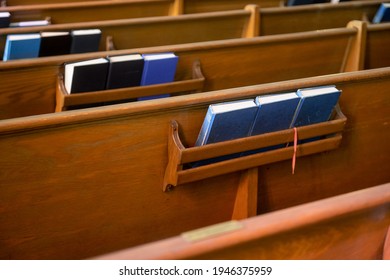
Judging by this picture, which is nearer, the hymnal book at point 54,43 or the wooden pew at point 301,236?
the wooden pew at point 301,236

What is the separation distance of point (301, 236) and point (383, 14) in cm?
203

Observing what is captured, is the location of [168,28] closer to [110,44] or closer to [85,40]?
[110,44]

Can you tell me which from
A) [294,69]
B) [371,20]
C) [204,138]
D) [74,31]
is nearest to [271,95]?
[204,138]

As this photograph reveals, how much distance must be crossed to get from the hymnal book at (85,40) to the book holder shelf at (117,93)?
1.08 ft

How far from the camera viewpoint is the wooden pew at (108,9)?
216 cm

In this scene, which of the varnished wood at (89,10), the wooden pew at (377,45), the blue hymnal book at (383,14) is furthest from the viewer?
the blue hymnal book at (383,14)

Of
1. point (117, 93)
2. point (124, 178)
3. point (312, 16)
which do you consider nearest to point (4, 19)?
point (117, 93)

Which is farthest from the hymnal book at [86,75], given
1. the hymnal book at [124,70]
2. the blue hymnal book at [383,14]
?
the blue hymnal book at [383,14]

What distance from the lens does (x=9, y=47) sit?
1.66 metres

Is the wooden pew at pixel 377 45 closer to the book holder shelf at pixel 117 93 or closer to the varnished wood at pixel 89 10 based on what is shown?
the book holder shelf at pixel 117 93

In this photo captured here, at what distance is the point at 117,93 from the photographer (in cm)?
148

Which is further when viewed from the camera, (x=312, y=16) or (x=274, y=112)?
(x=312, y=16)

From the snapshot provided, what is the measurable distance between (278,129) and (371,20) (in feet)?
5.33

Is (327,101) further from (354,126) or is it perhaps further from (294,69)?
(294,69)
